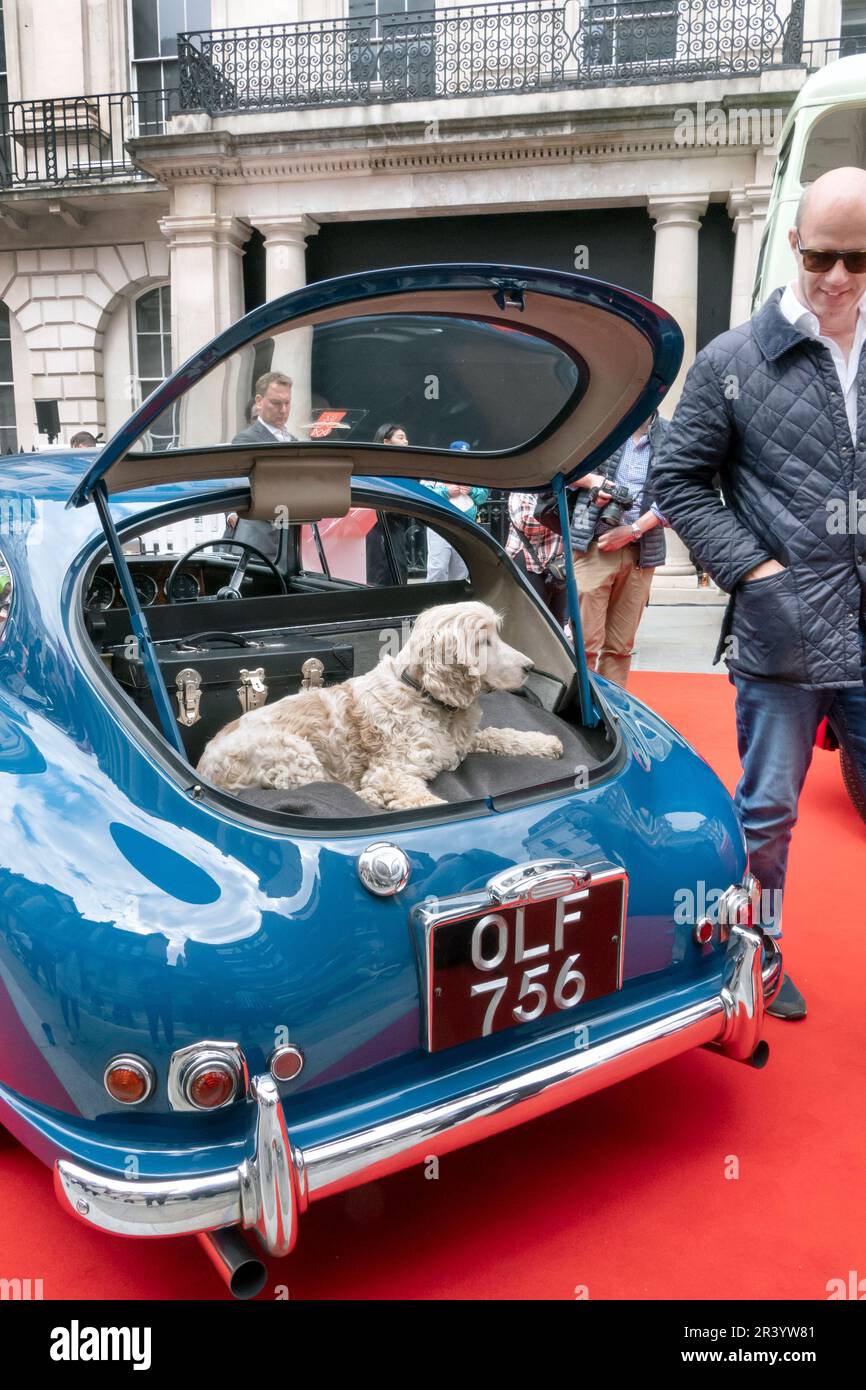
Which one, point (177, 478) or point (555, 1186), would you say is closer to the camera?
point (555, 1186)

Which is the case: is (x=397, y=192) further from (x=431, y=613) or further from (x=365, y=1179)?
(x=365, y=1179)

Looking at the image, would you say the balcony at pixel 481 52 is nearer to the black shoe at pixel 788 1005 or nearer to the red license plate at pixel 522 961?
the black shoe at pixel 788 1005

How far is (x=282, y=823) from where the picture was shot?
219cm

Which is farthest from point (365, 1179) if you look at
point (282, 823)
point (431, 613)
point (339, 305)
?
point (339, 305)

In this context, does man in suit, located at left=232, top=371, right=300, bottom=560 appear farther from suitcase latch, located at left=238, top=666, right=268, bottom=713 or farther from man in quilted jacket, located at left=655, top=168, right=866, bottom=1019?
man in quilted jacket, located at left=655, top=168, right=866, bottom=1019

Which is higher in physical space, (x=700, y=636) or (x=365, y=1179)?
(x=365, y=1179)

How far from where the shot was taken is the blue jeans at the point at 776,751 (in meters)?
2.90

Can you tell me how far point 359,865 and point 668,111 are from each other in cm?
1440

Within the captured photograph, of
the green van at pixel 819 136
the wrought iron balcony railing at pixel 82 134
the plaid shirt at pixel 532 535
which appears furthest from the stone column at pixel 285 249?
the plaid shirt at pixel 532 535

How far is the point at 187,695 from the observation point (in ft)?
9.67

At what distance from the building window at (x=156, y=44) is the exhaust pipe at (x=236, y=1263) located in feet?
62.0

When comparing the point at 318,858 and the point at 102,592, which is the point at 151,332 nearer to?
A: the point at 102,592

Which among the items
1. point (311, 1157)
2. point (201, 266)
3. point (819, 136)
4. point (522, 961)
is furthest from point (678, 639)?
point (201, 266)

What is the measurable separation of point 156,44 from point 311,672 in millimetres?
18435
